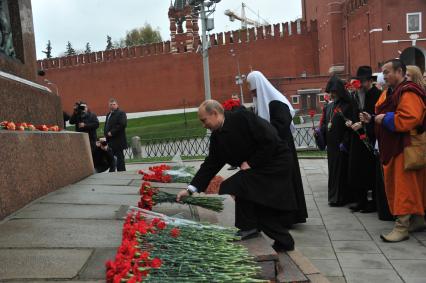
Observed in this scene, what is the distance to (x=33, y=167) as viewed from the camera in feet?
14.3

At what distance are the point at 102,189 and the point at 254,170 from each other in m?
2.53

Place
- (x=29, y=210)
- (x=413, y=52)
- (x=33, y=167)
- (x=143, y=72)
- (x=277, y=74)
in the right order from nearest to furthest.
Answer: (x=29, y=210)
(x=33, y=167)
(x=413, y=52)
(x=277, y=74)
(x=143, y=72)

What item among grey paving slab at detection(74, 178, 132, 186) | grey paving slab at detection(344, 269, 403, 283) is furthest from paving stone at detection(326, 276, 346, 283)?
grey paving slab at detection(74, 178, 132, 186)

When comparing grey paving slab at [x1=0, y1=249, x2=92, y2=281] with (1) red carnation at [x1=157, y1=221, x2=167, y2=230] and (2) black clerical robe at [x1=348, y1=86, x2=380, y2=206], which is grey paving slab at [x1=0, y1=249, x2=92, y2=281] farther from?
(2) black clerical robe at [x1=348, y1=86, x2=380, y2=206]

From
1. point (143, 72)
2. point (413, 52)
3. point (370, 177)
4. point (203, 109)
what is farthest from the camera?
point (143, 72)

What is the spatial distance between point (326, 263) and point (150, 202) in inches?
56.0

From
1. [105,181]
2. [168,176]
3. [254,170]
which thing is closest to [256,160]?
[254,170]

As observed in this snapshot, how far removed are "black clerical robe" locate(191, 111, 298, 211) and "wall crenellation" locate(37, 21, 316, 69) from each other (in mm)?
31435

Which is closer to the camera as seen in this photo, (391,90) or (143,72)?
(391,90)

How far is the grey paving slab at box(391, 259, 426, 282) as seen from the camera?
10.8ft

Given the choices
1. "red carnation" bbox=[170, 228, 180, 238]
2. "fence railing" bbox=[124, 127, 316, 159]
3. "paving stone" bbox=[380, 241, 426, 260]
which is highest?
"red carnation" bbox=[170, 228, 180, 238]

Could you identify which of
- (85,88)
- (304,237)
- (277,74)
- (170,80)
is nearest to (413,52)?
(277,74)

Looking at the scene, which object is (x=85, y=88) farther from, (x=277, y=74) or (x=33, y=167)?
(x=33, y=167)

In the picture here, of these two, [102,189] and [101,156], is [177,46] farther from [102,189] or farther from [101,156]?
[102,189]
